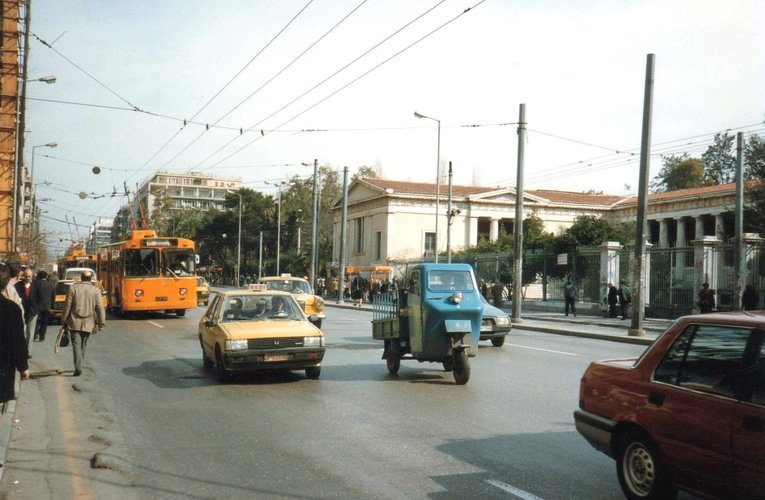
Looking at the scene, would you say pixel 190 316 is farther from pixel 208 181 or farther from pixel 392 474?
pixel 208 181

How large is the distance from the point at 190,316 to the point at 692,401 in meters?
26.4

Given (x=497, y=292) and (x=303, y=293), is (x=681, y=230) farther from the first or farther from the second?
(x=303, y=293)

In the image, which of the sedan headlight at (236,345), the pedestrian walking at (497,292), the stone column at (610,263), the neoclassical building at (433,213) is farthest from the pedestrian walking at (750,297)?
the neoclassical building at (433,213)

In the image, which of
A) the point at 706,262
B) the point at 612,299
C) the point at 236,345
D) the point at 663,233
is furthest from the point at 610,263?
the point at 663,233

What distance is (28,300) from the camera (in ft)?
49.9

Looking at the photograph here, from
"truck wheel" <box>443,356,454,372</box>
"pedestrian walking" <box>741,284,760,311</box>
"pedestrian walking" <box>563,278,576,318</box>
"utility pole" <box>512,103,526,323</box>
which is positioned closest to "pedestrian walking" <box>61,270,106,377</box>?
"truck wheel" <box>443,356,454,372</box>

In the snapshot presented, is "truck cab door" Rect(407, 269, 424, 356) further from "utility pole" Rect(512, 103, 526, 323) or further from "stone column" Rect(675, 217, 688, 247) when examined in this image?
"stone column" Rect(675, 217, 688, 247)

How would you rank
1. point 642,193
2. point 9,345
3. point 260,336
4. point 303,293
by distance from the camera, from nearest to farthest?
point 9,345 < point 260,336 < point 303,293 < point 642,193

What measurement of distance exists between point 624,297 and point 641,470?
27780mm

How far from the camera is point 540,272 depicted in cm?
4053

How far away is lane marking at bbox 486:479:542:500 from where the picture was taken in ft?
18.5

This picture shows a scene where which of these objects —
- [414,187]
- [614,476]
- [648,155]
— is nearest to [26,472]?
[614,476]

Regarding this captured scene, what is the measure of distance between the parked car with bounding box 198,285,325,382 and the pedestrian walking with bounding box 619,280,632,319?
876 inches

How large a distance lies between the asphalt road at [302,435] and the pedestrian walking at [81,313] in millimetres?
573
